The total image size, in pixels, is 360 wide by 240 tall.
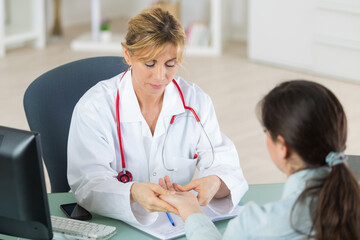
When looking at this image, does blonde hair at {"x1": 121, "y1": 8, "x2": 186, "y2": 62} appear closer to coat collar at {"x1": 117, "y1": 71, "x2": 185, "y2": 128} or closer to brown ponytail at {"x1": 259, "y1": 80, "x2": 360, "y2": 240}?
coat collar at {"x1": 117, "y1": 71, "x2": 185, "y2": 128}

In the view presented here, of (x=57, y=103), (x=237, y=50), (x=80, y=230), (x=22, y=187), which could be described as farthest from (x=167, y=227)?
(x=237, y=50)

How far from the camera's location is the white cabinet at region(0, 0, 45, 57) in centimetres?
578

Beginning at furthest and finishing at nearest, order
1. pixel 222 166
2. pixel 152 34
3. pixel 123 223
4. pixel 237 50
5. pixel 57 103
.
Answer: pixel 237 50 < pixel 57 103 < pixel 222 166 < pixel 152 34 < pixel 123 223

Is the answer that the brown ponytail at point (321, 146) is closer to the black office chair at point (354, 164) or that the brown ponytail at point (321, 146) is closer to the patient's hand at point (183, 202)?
the patient's hand at point (183, 202)

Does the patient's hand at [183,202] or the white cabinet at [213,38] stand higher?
the patient's hand at [183,202]

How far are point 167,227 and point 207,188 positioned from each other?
18 centimetres

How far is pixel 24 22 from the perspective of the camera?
5980 mm

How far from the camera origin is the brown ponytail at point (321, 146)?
1.21 m

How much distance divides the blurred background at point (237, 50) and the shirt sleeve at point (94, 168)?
1.83m

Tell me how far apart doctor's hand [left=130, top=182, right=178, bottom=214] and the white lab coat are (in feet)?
0.11

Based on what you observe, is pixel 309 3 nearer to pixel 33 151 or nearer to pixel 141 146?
pixel 141 146

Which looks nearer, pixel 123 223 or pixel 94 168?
pixel 123 223

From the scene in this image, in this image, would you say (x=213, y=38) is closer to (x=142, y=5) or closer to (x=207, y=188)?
(x=142, y=5)

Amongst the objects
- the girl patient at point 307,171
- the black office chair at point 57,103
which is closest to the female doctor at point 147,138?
the black office chair at point 57,103
